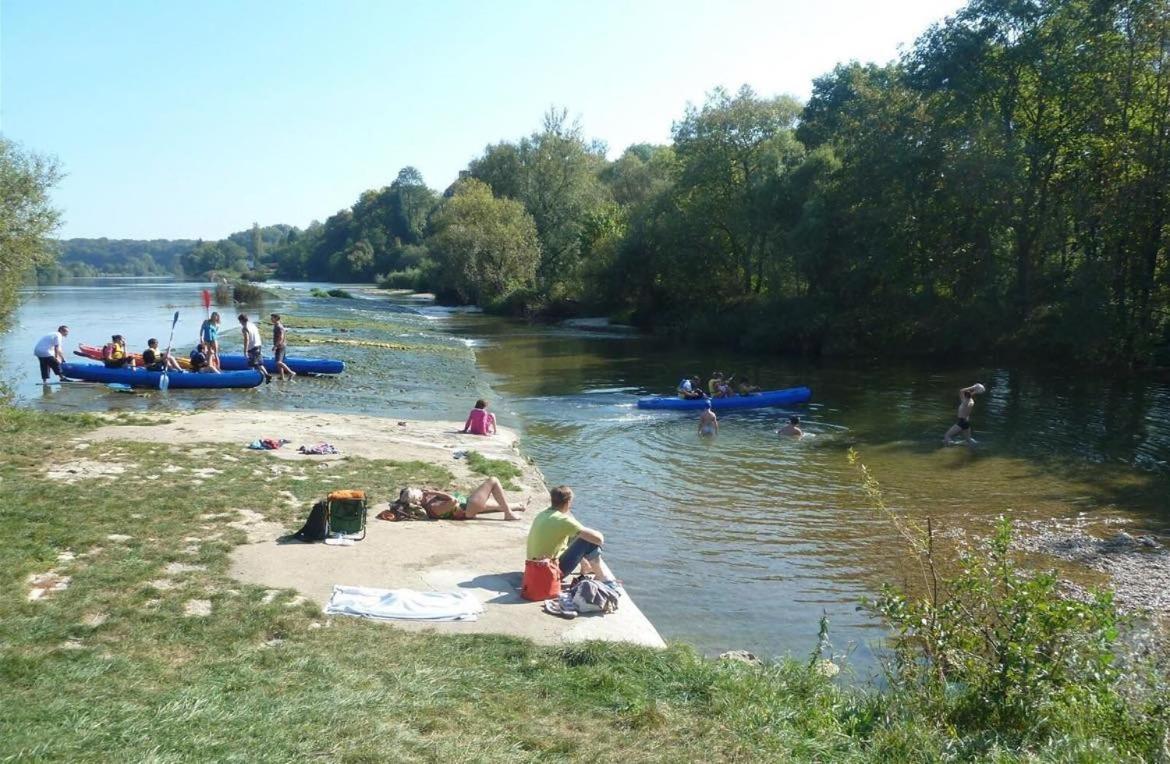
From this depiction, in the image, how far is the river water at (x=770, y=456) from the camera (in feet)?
35.9

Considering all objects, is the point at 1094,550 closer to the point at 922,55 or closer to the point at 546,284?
the point at 922,55

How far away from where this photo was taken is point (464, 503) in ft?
39.0

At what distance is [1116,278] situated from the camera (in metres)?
33.2

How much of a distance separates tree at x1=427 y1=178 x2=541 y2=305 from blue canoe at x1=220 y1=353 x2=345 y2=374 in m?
37.7

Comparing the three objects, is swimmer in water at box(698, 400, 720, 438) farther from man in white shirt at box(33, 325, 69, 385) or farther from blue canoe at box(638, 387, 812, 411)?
man in white shirt at box(33, 325, 69, 385)

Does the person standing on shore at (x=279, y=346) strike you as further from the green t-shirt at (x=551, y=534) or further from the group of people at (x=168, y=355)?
the green t-shirt at (x=551, y=534)

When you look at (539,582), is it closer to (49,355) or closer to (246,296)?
(49,355)

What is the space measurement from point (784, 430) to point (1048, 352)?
20.9 meters

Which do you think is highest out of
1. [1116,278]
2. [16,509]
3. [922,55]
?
[922,55]

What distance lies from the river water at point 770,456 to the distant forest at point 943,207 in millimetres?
3018

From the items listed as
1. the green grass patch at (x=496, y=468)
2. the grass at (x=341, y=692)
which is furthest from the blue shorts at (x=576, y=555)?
the green grass patch at (x=496, y=468)

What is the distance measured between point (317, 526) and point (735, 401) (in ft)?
54.3

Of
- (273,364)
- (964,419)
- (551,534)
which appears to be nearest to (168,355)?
(273,364)

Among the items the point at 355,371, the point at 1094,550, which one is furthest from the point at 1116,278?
the point at 355,371
